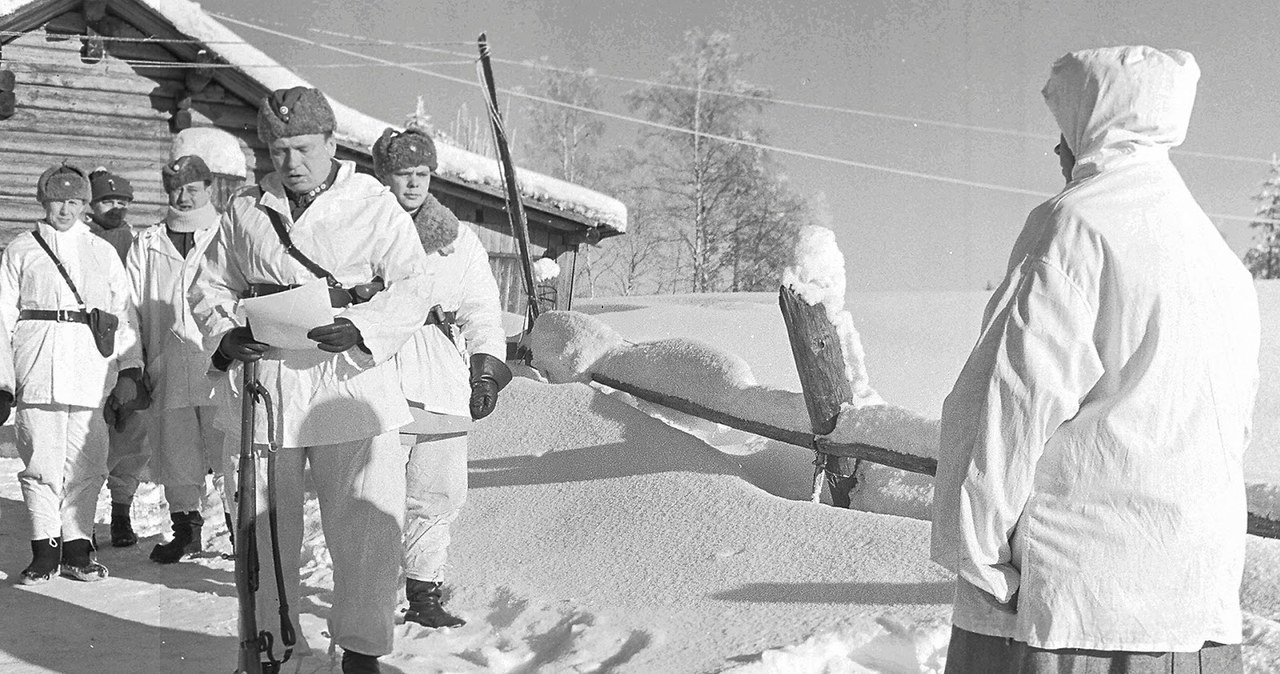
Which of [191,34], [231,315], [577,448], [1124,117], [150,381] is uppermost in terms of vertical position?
[191,34]

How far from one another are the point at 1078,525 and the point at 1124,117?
2.21ft

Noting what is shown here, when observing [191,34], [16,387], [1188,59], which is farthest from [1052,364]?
[191,34]

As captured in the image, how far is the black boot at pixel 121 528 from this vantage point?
613 cm

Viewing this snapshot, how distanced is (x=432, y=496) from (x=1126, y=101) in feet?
10.7

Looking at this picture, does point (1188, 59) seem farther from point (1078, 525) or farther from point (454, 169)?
point (454, 169)

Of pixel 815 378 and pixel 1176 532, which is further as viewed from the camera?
pixel 815 378

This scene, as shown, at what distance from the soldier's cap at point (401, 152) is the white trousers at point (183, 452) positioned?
6.53ft

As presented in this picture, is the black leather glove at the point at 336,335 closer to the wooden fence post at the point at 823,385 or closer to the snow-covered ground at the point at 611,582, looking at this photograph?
the snow-covered ground at the point at 611,582

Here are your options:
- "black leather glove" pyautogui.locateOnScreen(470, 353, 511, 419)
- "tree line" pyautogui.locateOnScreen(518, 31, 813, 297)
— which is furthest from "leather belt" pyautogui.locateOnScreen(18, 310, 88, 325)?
"tree line" pyautogui.locateOnScreen(518, 31, 813, 297)

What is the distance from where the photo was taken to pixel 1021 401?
73.1 inches

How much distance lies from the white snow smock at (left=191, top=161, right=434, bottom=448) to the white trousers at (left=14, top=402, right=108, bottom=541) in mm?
2385

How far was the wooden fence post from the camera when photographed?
5.82 meters

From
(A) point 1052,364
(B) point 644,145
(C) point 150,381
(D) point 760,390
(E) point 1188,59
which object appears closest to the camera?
(A) point 1052,364

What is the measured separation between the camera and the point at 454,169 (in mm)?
14430
